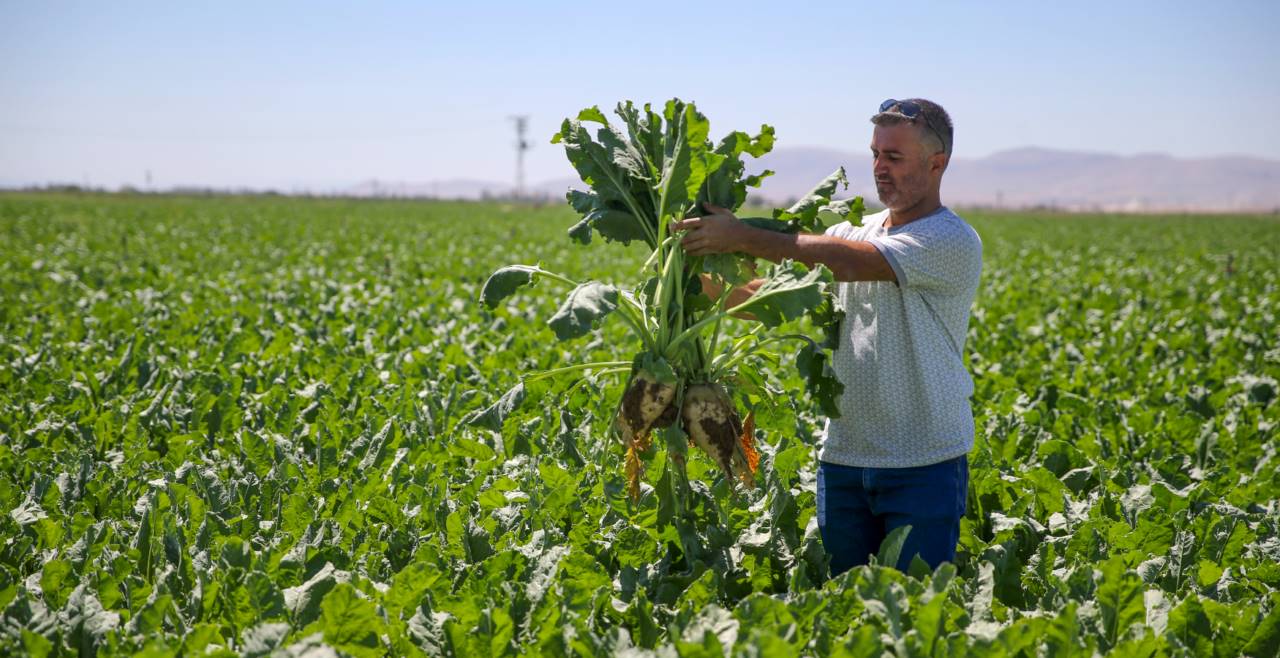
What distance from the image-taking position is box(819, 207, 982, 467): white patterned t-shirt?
3.08 meters

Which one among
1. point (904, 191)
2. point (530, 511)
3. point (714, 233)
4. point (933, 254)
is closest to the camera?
point (714, 233)

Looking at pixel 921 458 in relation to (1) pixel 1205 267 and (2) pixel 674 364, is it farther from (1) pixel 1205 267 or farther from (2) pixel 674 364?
(1) pixel 1205 267

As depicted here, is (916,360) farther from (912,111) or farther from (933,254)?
(912,111)

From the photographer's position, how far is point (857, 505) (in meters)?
3.37

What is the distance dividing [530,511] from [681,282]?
1188 millimetres

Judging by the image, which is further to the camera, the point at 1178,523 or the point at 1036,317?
the point at 1036,317

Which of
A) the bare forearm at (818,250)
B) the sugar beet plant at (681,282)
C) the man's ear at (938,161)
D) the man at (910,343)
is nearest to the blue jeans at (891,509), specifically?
the man at (910,343)

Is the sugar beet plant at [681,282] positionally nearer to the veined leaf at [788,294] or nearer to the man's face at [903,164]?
the veined leaf at [788,294]

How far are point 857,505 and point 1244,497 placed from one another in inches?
79.8

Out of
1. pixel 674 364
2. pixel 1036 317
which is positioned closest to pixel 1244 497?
pixel 674 364

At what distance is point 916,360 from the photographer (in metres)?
3.15

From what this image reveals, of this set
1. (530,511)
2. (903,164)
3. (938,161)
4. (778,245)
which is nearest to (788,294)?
(778,245)

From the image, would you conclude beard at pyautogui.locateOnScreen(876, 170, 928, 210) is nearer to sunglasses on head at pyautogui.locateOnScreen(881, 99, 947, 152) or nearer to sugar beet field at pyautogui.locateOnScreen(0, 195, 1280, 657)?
sunglasses on head at pyautogui.locateOnScreen(881, 99, 947, 152)

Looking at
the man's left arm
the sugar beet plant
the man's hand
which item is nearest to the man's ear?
the sugar beet plant
